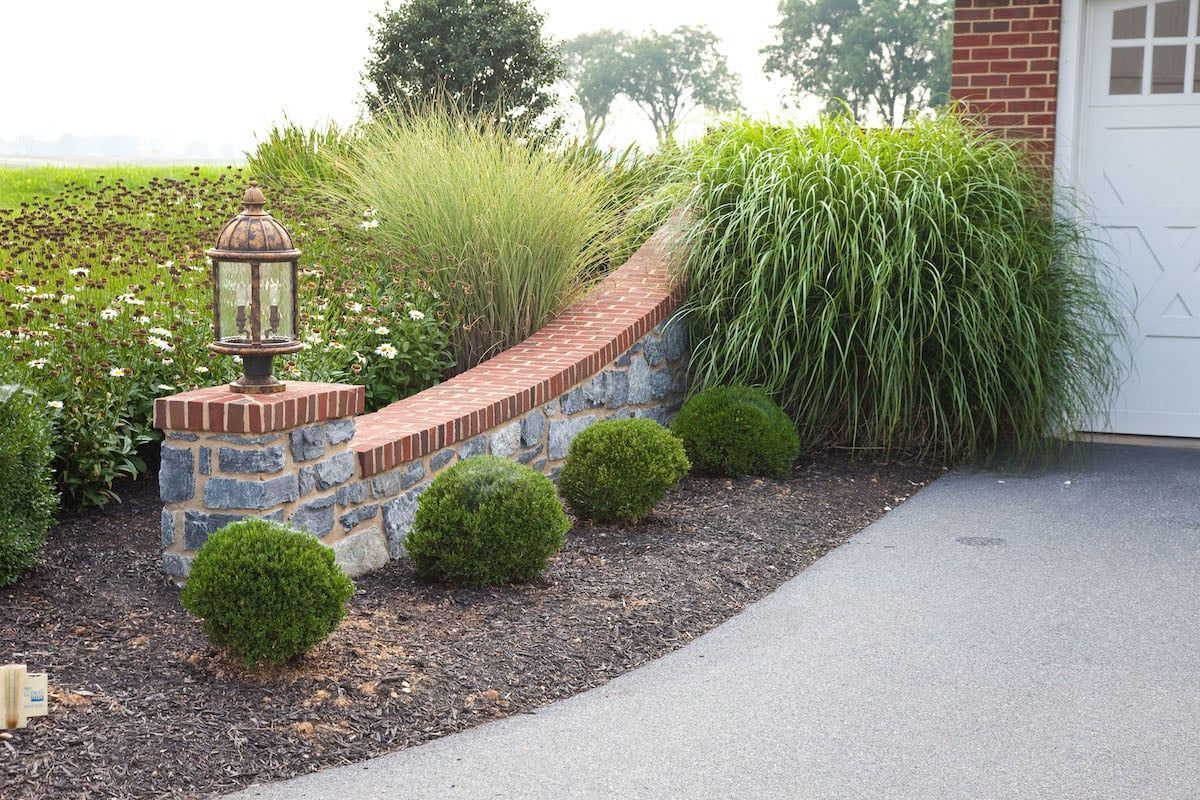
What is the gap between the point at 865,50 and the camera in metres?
49.7

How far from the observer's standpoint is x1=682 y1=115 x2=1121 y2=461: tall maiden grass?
638 centimetres

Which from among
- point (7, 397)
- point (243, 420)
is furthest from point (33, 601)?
point (243, 420)

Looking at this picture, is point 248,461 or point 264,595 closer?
point 264,595

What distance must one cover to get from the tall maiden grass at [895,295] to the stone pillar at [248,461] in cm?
275

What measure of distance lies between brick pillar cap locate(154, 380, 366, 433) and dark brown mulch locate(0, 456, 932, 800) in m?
0.61

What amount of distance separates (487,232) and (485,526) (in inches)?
96.7

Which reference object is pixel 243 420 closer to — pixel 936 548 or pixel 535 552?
pixel 535 552

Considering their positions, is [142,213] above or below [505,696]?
above

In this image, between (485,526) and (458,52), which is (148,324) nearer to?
(485,526)

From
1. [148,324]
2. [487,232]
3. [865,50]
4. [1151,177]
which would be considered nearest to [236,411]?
[148,324]

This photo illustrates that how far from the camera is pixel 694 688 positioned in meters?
3.71

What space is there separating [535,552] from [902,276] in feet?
9.46

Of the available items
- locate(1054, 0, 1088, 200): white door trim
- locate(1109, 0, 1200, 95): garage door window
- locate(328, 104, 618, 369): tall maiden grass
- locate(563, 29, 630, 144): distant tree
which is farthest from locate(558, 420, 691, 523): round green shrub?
locate(563, 29, 630, 144): distant tree

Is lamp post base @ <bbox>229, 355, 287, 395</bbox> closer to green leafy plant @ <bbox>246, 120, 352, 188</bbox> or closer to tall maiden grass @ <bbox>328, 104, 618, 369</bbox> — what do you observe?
tall maiden grass @ <bbox>328, 104, 618, 369</bbox>
